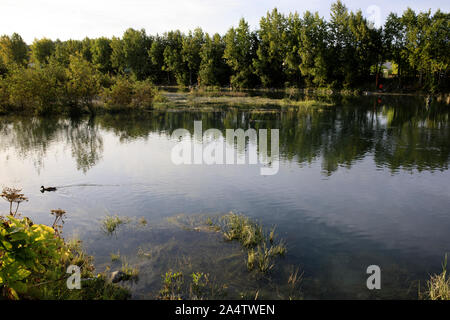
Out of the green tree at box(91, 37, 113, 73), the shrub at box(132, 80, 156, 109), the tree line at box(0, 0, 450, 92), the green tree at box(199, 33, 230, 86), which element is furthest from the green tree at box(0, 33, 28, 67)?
the shrub at box(132, 80, 156, 109)

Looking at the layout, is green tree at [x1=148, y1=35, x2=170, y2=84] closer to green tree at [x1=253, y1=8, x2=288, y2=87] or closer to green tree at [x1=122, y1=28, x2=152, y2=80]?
green tree at [x1=122, y1=28, x2=152, y2=80]

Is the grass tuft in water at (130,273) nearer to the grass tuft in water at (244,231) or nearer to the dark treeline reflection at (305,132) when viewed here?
the grass tuft in water at (244,231)

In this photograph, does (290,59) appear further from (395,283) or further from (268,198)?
(395,283)

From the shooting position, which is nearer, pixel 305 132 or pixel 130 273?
pixel 130 273

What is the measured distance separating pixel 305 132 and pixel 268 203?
1831 cm

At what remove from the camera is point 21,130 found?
102 ft

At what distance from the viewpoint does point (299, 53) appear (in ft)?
289

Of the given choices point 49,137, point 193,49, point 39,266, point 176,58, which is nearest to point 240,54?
point 193,49

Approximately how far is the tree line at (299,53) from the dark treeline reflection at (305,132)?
125ft

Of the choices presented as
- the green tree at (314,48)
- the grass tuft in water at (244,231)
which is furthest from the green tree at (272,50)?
the grass tuft in water at (244,231)

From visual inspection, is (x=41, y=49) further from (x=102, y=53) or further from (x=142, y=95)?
(x=142, y=95)

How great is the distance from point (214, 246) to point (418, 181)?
12718 mm

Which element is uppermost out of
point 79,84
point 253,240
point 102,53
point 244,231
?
point 102,53

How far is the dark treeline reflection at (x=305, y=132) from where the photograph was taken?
73.0 ft
